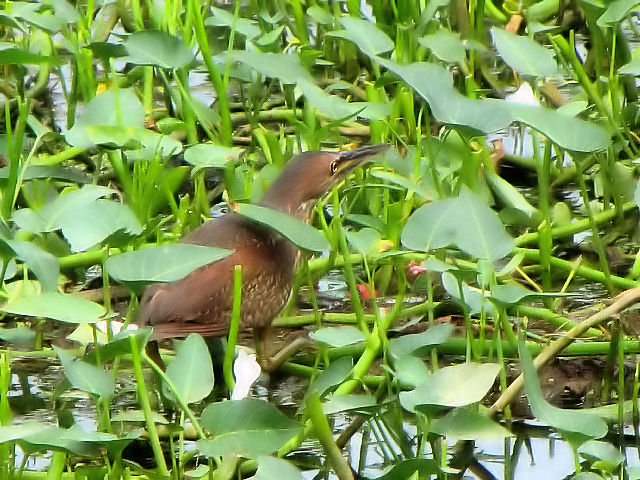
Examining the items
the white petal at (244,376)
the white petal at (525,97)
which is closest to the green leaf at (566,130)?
the white petal at (525,97)

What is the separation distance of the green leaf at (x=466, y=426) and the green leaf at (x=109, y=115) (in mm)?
1112

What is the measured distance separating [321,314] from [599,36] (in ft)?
4.16

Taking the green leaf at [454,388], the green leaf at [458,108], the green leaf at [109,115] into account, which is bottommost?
the green leaf at [454,388]

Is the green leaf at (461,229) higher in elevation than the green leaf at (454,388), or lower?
higher

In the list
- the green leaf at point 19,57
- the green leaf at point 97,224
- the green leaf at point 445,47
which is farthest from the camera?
the green leaf at point 445,47

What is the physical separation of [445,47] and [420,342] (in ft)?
4.54

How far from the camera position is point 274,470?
2.23m

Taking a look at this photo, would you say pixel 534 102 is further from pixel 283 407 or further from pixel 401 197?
pixel 283 407

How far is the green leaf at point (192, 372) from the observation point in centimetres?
244

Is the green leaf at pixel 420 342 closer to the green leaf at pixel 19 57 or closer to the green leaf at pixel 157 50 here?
the green leaf at pixel 19 57

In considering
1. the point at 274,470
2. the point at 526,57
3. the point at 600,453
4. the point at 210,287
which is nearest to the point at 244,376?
the point at 274,470

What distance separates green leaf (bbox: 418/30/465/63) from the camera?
12.3 feet

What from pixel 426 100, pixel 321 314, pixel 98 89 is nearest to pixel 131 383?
pixel 321 314

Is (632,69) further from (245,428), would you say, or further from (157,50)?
(245,428)
